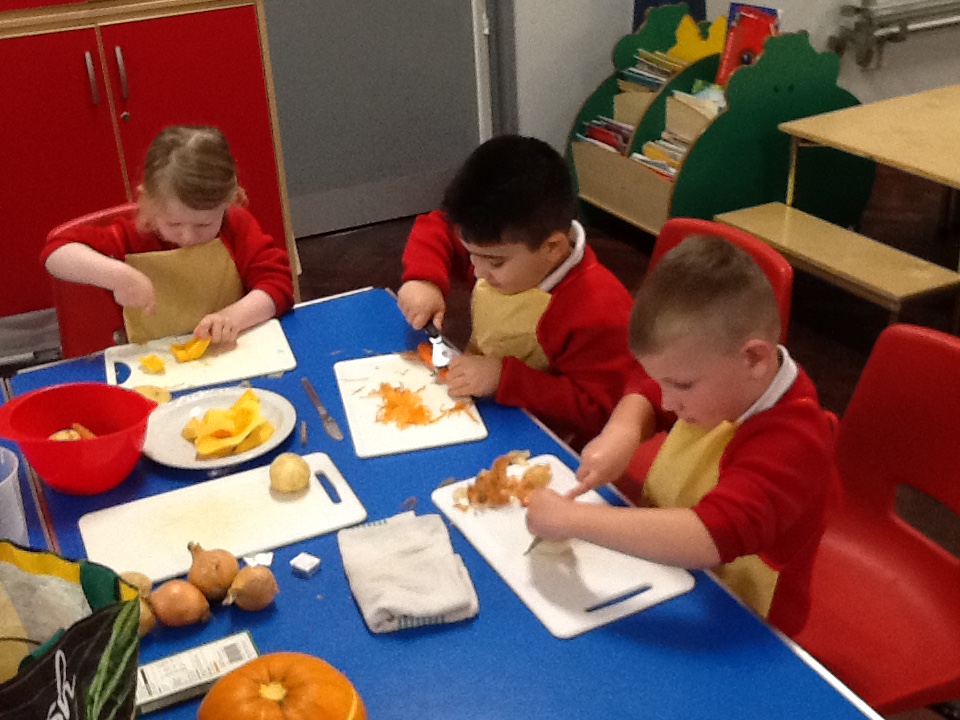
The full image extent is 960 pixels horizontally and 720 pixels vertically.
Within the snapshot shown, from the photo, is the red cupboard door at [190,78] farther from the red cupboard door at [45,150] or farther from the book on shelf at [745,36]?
the book on shelf at [745,36]

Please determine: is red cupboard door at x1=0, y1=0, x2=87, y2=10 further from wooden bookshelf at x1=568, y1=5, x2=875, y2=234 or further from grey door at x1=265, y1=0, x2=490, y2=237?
wooden bookshelf at x1=568, y1=5, x2=875, y2=234

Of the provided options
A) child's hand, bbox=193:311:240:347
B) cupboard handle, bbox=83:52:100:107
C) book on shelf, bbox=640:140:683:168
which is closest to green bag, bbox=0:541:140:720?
child's hand, bbox=193:311:240:347

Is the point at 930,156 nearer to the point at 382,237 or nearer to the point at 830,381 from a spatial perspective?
the point at 830,381

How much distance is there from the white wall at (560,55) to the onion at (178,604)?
3422 millimetres

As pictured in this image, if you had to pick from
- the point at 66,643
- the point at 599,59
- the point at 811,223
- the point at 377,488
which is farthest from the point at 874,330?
the point at 66,643

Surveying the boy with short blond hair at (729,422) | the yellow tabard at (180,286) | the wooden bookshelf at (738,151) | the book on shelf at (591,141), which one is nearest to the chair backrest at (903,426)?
the boy with short blond hair at (729,422)

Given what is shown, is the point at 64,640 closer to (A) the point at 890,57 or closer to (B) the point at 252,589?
(B) the point at 252,589

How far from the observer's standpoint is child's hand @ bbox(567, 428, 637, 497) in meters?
1.16

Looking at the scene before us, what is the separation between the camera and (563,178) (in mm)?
1480

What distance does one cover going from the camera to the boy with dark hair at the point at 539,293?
4.66ft

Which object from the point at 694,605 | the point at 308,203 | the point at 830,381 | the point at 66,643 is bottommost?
the point at 830,381

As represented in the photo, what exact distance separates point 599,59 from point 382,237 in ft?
4.18

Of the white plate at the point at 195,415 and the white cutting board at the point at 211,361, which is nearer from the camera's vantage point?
the white plate at the point at 195,415

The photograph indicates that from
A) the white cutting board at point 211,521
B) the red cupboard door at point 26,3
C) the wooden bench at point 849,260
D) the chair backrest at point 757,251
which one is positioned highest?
→ the red cupboard door at point 26,3
